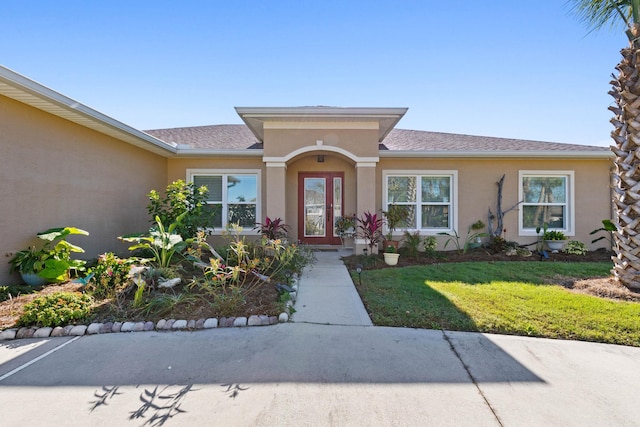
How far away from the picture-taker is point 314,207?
29.0 feet

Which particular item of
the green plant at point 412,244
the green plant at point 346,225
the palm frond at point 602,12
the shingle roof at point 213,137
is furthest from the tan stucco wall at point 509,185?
the shingle roof at point 213,137

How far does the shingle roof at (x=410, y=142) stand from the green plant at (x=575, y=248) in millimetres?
2613

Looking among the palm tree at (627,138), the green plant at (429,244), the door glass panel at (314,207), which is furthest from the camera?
the door glass panel at (314,207)

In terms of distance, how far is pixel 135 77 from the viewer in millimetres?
8594

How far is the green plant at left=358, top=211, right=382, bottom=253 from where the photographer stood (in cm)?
724

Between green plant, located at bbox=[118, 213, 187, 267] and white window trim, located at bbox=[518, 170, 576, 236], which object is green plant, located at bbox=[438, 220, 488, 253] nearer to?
white window trim, located at bbox=[518, 170, 576, 236]

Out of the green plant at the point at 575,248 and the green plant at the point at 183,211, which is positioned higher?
the green plant at the point at 183,211

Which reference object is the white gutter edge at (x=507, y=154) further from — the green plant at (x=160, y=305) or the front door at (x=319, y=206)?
the green plant at (x=160, y=305)

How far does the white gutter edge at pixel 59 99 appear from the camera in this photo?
13.5 ft

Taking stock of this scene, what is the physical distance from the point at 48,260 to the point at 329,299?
4.71 metres

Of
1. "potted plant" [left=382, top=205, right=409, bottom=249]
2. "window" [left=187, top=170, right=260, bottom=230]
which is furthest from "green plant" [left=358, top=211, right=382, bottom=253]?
"window" [left=187, top=170, right=260, bottom=230]

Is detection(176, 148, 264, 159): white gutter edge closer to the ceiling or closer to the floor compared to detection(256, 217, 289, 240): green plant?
closer to the ceiling

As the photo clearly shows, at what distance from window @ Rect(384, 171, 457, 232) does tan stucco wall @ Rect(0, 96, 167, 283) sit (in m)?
7.00

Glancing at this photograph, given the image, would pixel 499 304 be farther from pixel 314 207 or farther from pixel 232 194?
pixel 232 194
